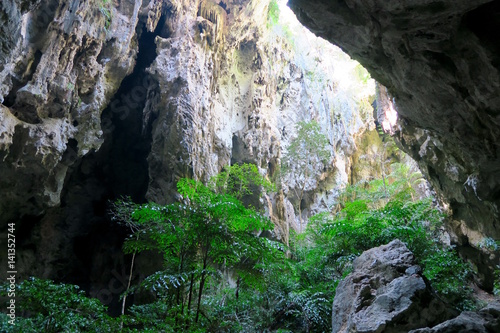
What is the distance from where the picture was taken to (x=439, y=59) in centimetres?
507

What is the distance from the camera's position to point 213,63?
14.1 meters

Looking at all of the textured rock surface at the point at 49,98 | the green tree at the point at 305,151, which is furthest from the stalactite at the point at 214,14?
the green tree at the point at 305,151

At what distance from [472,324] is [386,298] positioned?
3.65 ft

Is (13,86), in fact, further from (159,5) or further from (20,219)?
(159,5)

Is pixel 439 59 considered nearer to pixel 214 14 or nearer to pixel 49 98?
pixel 49 98

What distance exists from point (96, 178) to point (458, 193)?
41.9 ft

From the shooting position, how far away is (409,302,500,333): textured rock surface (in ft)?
12.6

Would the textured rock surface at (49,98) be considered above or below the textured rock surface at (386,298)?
above

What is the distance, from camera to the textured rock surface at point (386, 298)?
174 inches

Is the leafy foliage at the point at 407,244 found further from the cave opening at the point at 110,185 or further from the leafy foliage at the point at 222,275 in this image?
the cave opening at the point at 110,185

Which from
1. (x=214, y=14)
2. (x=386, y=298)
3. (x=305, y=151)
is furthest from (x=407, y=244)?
(x=214, y=14)

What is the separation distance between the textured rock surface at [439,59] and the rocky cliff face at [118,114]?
17.3ft

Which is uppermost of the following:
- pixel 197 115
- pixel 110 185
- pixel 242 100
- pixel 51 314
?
pixel 242 100

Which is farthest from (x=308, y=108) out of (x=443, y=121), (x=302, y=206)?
(x=443, y=121)
